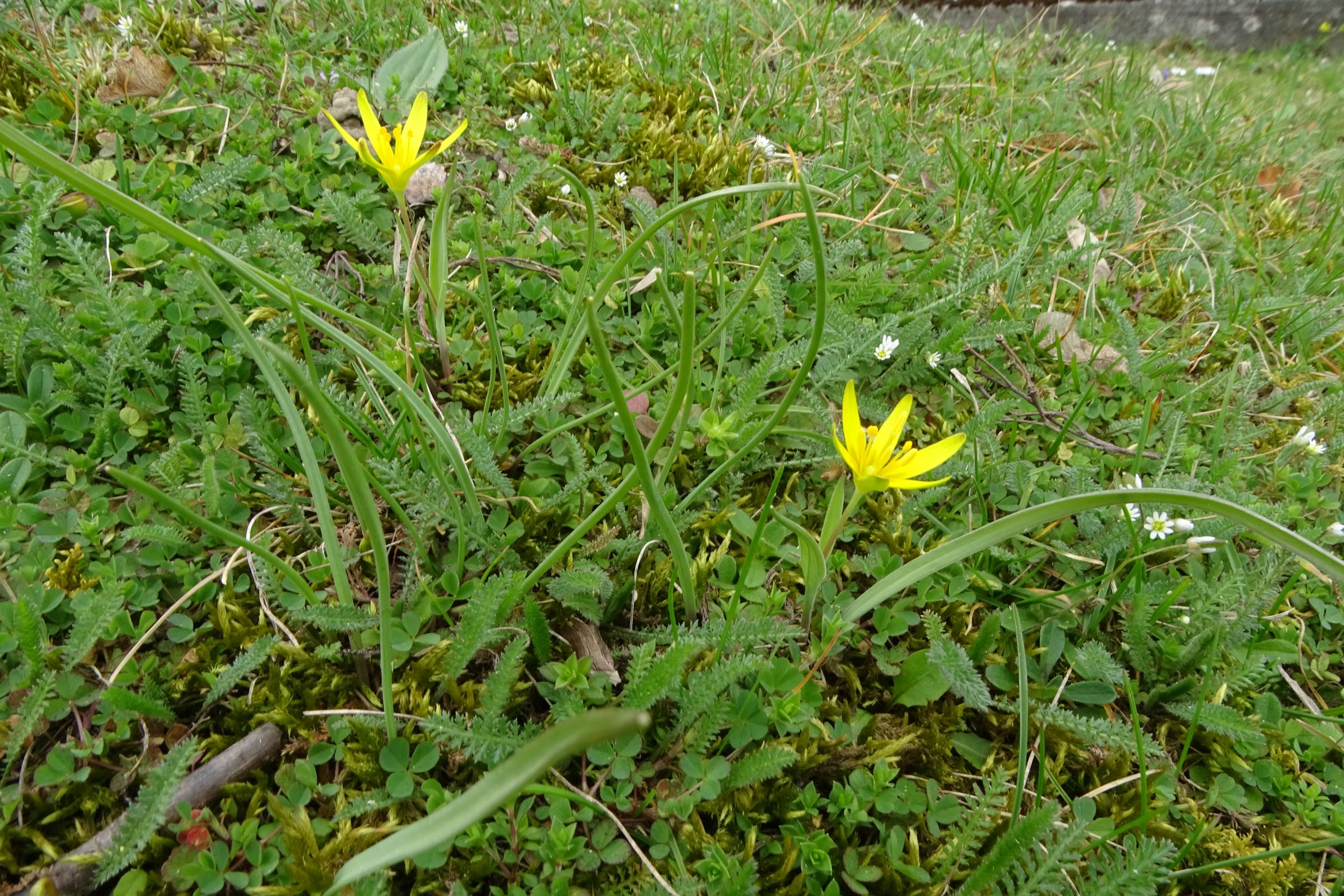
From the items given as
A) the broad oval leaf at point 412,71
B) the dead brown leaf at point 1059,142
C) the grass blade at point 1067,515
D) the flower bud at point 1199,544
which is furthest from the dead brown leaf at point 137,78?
the dead brown leaf at point 1059,142

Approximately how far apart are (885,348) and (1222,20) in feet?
34.7

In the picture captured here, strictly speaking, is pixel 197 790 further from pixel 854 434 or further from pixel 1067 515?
pixel 1067 515

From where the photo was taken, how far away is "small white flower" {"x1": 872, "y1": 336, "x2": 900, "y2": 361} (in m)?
1.95

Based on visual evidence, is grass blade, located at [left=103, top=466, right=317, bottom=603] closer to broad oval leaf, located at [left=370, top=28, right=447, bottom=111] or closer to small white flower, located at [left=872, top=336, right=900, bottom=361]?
small white flower, located at [left=872, top=336, right=900, bottom=361]

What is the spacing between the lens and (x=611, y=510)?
152 centimetres

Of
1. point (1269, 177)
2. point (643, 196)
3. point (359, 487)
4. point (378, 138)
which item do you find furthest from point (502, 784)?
point (1269, 177)

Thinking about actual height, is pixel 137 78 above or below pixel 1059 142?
above

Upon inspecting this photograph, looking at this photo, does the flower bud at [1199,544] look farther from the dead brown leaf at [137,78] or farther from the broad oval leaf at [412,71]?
the dead brown leaf at [137,78]

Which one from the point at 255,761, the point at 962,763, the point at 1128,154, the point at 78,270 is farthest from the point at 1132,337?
the point at 78,270

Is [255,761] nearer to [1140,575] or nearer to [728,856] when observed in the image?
[728,856]

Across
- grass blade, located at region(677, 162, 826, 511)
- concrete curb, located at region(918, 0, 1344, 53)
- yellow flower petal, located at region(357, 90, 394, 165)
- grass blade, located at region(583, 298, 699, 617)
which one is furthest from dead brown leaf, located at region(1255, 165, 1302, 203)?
concrete curb, located at region(918, 0, 1344, 53)

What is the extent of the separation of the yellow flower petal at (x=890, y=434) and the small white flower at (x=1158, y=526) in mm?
762

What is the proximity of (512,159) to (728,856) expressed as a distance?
212cm

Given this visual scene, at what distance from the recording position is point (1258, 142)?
3.98 m
